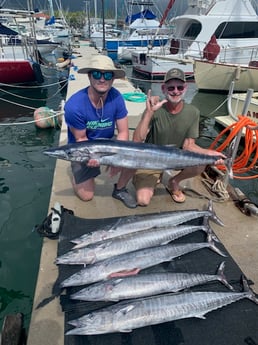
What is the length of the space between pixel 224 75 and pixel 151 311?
50.8 feet

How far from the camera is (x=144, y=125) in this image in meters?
3.82

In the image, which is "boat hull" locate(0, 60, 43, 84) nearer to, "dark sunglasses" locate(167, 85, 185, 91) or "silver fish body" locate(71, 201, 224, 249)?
"dark sunglasses" locate(167, 85, 185, 91)

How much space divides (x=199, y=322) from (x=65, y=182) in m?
3.06

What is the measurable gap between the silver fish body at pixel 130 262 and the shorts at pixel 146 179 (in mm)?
1278

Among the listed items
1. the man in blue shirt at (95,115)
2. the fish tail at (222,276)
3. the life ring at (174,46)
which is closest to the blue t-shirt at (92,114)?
the man in blue shirt at (95,115)

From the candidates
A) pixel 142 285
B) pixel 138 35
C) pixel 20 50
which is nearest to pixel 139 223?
pixel 142 285

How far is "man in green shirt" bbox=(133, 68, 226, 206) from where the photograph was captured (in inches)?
146

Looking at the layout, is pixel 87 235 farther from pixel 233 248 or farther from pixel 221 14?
pixel 221 14

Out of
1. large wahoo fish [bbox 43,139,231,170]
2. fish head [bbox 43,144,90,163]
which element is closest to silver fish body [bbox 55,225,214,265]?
large wahoo fish [bbox 43,139,231,170]

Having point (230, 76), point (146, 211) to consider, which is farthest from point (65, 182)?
point (230, 76)

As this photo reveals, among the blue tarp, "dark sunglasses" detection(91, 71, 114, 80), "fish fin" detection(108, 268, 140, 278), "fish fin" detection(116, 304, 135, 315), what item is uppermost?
the blue tarp

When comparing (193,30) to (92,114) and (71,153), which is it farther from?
(71,153)

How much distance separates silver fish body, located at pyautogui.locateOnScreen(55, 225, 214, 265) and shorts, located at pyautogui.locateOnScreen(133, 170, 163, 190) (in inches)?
38.4

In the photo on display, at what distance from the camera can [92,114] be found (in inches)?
152
